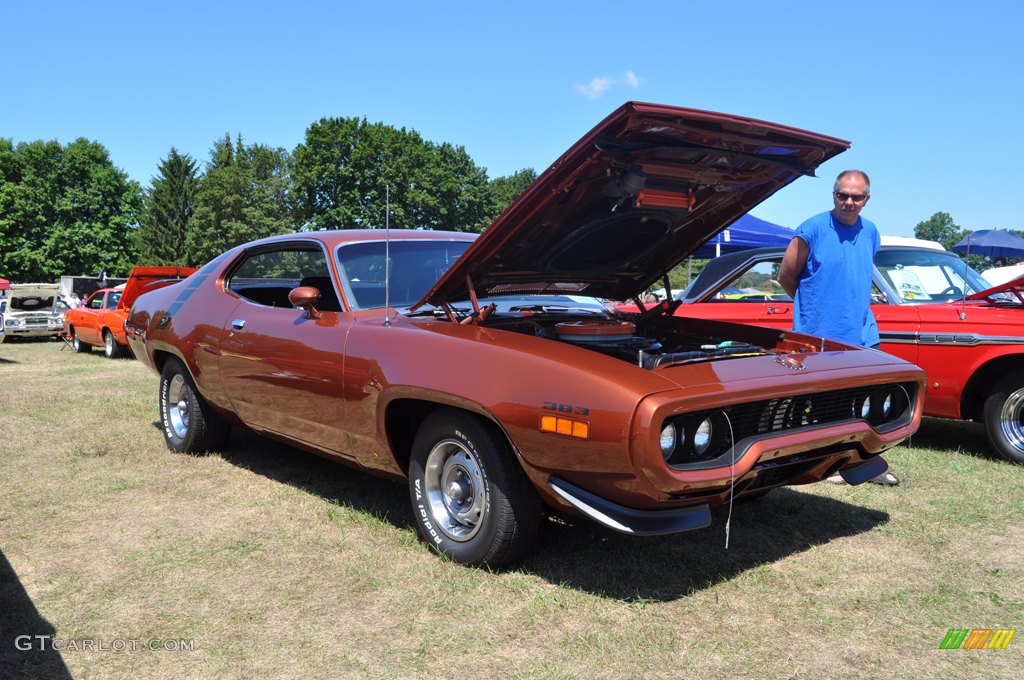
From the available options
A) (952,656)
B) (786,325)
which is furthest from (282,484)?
Answer: (786,325)

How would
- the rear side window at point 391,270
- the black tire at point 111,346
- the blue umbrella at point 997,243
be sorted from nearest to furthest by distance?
the rear side window at point 391,270
the blue umbrella at point 997,243
the black tire at point 111,346

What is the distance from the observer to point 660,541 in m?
3.52

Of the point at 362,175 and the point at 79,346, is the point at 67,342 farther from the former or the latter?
the point at 362,175

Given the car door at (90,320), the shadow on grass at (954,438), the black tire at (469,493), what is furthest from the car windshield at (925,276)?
the car door at (90,320)

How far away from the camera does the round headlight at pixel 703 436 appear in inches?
106

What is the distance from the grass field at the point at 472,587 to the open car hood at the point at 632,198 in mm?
1306

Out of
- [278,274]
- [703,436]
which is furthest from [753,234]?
[703,436]

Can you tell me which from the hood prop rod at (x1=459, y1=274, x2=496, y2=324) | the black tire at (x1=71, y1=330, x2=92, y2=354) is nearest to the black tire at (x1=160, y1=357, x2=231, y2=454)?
A: the hood prop rod at (x1=459, y1=274, x2=496, y2=324)

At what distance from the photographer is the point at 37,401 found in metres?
7.58

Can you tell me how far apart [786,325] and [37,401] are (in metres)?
7.16

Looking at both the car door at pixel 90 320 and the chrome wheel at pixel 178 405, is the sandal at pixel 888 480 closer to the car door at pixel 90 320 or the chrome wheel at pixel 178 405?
the chrome wheel at pixel 178 405

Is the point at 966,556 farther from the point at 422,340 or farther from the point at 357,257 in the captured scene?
the point at 357,257

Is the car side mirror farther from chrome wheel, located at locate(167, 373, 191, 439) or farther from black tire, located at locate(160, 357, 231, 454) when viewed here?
chrome wheel, located at locate(167, 373, 191, 439)

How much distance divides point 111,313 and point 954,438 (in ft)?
42.9
